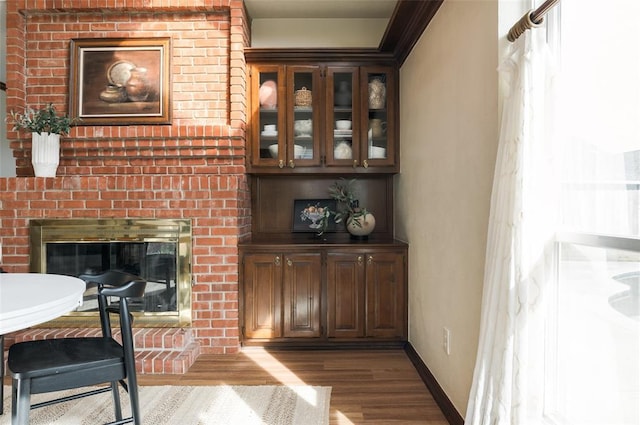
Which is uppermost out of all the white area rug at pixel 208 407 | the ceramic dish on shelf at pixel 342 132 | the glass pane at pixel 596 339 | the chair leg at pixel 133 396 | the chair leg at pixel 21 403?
the ceramic dish on shelf at pixel 342 132

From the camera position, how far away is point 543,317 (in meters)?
1.32

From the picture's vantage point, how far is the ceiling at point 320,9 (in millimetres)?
3221

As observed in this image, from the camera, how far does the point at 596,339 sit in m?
1.25

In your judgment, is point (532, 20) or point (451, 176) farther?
point (451, 176)

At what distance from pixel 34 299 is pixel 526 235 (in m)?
1.68

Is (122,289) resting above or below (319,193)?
below

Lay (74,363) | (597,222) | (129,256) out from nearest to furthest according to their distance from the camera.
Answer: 1. (597,222)
2. (74,363)
3. (129,256)

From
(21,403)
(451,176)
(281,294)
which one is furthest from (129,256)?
(451,176)

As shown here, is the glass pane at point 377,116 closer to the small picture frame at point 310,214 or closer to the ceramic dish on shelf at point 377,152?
the ceramic dish on shelf at point 377,152

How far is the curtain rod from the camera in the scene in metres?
1.26

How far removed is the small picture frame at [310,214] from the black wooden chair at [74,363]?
6.13 ft

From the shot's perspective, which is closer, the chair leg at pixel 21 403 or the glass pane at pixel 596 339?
the glass pane at pixel 596 339

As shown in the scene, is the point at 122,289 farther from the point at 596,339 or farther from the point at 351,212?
the point at 351,212

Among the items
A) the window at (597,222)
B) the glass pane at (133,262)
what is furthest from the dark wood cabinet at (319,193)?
the window at (597,222)
